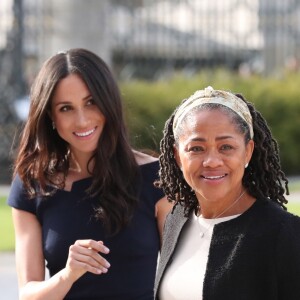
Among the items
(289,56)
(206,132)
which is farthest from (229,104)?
(289,56)

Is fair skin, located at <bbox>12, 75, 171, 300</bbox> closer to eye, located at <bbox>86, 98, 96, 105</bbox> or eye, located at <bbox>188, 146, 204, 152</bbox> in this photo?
eye, located at <bbox>86, 98, 96, 105</bbox>

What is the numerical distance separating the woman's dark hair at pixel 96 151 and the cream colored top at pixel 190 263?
692 mm

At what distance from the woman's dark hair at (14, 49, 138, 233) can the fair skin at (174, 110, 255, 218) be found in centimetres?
81

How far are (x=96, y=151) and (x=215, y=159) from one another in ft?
3.42

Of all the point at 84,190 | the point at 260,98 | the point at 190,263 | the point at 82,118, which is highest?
the point at 260,98

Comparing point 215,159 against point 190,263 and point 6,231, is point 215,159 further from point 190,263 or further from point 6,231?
point 6,231

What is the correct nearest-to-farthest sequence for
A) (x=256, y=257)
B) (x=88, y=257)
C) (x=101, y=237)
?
(x=256, y=257), (x=88, y=257), (x=101, y=237)

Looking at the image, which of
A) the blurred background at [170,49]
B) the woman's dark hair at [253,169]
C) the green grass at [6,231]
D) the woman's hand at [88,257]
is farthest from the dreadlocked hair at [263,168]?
the blurred background at [170,49]

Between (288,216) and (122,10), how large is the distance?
1559cm

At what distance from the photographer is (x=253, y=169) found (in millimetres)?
2834

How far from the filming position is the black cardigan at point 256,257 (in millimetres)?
2543

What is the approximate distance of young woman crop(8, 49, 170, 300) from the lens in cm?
347

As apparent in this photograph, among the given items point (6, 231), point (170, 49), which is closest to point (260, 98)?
point (170, 49)

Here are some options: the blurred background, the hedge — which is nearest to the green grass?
the blurred background
